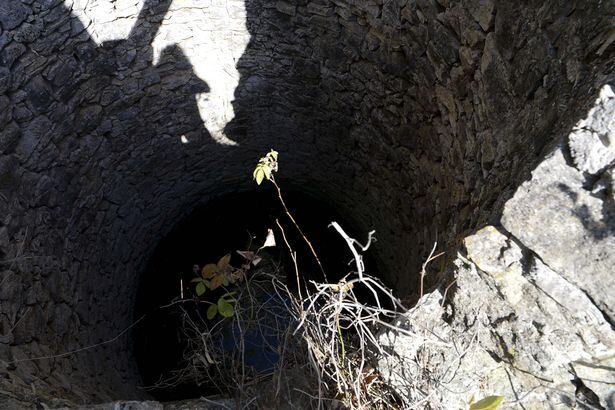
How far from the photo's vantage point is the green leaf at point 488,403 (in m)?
1.34

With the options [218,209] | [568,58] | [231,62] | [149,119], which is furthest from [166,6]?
[568,58]

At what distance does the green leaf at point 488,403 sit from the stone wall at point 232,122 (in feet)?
2.16

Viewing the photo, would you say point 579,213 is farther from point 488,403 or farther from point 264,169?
point 264,169

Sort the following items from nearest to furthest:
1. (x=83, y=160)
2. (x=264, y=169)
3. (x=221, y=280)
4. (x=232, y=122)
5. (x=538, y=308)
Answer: (x=538, y=308) → (x=264, y=169) → (x=221, y=280) → (x=83, y=160) → (x=232, y=122)

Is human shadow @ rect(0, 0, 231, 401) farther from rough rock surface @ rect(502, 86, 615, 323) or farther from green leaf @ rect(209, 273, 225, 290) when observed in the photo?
rough rock surface @ rect(502, 86, 615, 323)

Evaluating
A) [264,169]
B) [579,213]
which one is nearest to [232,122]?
[264,169]

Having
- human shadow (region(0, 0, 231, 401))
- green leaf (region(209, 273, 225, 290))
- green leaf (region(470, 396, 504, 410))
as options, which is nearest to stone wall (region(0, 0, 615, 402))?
human shadow (region(0, 0, 231, 401))

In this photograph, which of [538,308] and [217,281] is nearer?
[538,308]

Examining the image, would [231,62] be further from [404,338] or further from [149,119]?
[404,338]

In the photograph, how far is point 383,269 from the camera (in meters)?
3.91

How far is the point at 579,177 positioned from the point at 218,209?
3455 millimetres

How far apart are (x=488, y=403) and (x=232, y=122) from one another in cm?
290

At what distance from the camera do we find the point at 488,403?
137 centimetres

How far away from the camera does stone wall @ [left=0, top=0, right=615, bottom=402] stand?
2092mm
